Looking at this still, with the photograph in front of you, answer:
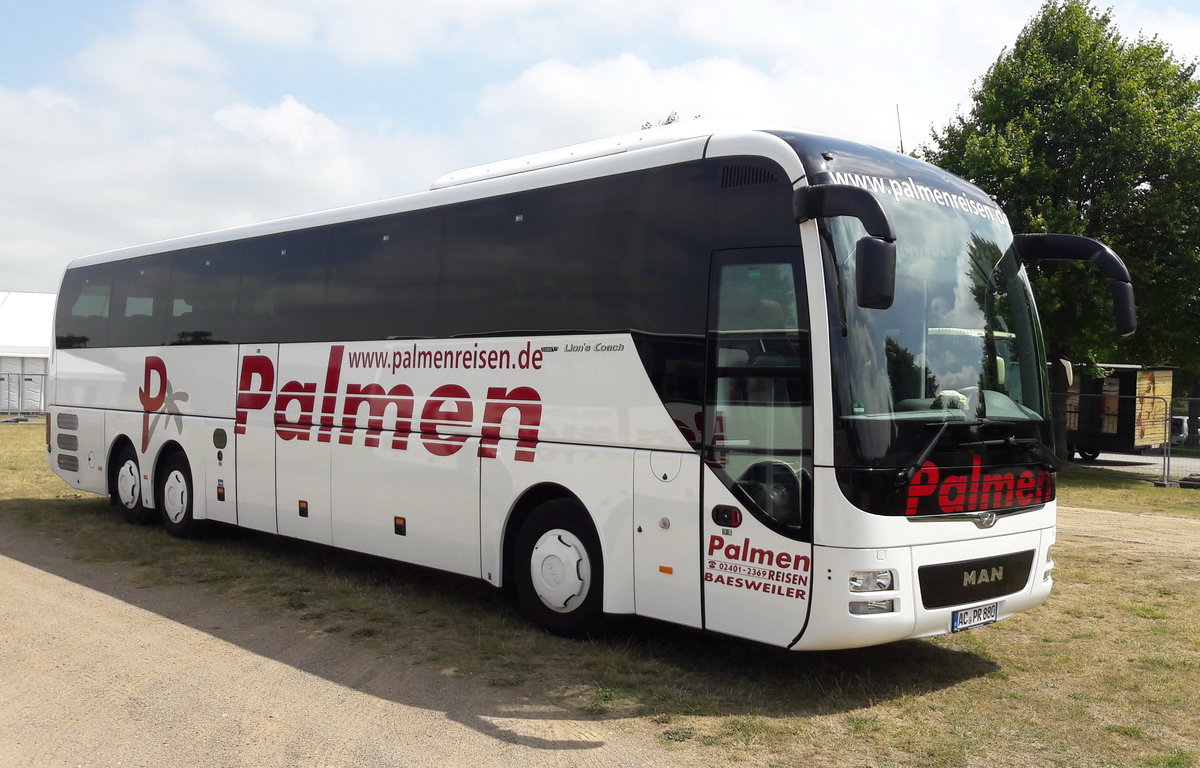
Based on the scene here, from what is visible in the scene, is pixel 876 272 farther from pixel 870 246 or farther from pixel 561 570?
pixel 561 570

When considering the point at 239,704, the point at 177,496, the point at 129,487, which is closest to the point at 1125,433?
the point at 177,496

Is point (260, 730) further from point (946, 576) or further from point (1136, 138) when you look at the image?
point (1136, 138)

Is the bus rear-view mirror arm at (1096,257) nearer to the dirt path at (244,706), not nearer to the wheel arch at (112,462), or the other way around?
the dirt path at (244,706)

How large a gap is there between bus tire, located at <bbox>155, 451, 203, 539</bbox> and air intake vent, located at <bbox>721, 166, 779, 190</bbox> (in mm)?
8307

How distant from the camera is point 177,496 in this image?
12742mm

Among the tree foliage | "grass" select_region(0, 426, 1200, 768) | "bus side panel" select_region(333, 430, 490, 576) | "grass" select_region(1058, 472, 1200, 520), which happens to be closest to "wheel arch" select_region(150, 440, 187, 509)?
"grass" select_region(0, 426, 1200, 768)

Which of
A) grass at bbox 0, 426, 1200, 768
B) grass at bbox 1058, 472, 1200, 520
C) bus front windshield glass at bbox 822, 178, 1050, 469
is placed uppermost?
bus front windshield glass at bbox 822, 178, 1050, 469

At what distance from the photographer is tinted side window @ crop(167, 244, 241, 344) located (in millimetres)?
11781

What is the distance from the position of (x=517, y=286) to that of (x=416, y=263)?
1438 mm

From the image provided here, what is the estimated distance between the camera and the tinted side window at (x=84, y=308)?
46.9 feet

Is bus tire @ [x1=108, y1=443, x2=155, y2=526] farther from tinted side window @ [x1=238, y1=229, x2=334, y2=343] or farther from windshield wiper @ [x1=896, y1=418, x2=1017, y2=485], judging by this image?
windshield wiper @ [x1=896, y1=418, x2=1017, y2=485]

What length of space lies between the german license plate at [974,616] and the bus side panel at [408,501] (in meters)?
3.76

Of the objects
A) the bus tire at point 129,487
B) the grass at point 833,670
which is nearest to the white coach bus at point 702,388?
the grass at point 833,670

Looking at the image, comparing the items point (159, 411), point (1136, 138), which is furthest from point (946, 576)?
point (1136, 138)
